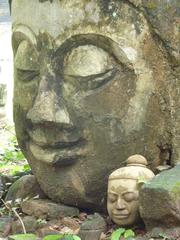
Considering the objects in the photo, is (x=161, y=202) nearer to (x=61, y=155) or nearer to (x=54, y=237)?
(x=54, y=237)

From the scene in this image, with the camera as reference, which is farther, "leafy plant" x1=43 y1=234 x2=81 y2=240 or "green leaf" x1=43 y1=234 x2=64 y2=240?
"green leaf" x1=43 y1=234 x2=64 y2=240

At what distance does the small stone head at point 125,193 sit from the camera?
4.15 m

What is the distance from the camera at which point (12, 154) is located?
9.01 metres

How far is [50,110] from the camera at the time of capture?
446cm

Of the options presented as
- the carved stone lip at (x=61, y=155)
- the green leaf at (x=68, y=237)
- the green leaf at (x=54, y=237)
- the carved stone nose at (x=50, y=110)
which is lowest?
the green leaf at (x=54, y=237)

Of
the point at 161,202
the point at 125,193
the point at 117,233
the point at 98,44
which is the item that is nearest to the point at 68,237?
the point at 117,233

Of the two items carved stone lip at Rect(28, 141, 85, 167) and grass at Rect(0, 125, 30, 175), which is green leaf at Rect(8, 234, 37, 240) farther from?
grass at Rect(0, 125, 30, 175)

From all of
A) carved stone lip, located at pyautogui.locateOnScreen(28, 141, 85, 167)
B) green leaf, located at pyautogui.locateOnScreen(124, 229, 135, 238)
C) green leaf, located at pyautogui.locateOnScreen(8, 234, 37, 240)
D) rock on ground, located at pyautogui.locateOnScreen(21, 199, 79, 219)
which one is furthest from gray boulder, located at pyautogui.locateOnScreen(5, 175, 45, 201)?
green leaf, located at pyautogui.locateOnScreen(124, 229, 135, 238)

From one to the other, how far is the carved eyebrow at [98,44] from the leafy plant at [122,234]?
1.23m

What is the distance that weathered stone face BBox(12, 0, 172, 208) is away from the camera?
14.6ft

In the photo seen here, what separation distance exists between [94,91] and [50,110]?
0.37 metres

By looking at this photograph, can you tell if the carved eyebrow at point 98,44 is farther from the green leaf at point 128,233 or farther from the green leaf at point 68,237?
the green leaf at point 68,237

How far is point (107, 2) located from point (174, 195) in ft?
5.15

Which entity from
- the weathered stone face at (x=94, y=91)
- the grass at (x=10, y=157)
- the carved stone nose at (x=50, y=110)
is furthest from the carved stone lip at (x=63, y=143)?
Answer: the grass at (x=10, y=157)
